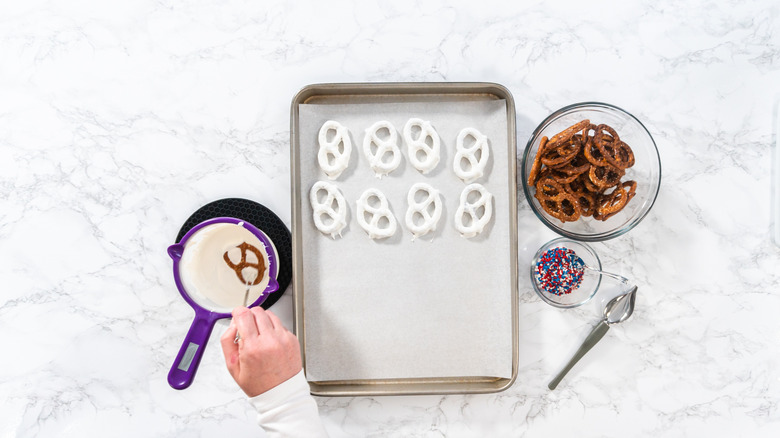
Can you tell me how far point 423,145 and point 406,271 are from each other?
0.30m

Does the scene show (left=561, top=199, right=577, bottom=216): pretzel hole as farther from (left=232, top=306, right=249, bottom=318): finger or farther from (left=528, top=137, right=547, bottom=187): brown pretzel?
(left=232, top=306, right=249, bottom=318): finger

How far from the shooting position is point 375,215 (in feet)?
3.96

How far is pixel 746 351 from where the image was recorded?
51.9 inches

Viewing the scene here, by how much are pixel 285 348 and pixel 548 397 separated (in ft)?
2.24

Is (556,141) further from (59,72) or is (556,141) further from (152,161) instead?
(59,72)

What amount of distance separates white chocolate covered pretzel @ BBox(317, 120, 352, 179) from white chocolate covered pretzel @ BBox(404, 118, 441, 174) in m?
0.14

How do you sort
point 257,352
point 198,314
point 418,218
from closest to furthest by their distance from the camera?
point 257,352, point 198,314, point 418,218

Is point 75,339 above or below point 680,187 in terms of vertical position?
below

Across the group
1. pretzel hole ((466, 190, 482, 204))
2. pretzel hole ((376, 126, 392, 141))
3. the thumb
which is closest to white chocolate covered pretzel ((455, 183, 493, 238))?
pretzel hole ((466, 190, 482, 204))

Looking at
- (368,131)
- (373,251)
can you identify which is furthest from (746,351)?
(368,131)

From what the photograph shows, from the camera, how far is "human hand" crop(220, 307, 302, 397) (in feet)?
3.38

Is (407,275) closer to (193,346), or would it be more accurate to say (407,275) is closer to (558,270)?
(558,270)

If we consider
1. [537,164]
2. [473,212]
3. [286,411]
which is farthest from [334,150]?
[286,411]

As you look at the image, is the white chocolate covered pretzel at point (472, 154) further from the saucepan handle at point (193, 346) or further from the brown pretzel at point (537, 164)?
the saucepan handle at point (193, 346)
